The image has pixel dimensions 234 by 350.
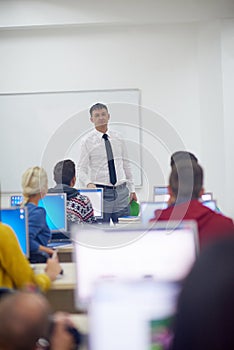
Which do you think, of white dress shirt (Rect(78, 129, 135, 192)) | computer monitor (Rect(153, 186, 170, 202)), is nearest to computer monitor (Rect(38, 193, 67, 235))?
computer monitor (Rect(153, 186, 170, 202))

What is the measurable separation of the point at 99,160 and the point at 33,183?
2.13 metres

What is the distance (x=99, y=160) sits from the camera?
5.47 m

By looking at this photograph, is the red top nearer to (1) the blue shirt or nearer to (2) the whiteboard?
(1) the blue shirt

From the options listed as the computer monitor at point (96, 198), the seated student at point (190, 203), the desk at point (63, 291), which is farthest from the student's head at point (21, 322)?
the computer monitor at point (96, 198)

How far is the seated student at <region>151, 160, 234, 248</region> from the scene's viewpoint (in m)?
2.37

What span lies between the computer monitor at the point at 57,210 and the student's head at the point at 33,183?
1.91ft

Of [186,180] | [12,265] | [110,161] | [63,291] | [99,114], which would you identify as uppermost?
[99,114]

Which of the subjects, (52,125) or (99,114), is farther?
(52,125)

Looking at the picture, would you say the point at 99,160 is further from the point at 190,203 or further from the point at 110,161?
the point at 190,203

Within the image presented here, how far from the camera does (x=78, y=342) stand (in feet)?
4.71

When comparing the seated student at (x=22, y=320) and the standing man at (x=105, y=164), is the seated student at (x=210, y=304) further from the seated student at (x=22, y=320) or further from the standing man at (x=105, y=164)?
the standing man at (x=105, y=164)

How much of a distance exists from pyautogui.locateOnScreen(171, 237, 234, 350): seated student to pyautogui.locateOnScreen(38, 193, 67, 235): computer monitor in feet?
10.8

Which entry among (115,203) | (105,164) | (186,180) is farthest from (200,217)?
(105,164)

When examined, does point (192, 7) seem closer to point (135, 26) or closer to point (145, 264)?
point (135, 26)
